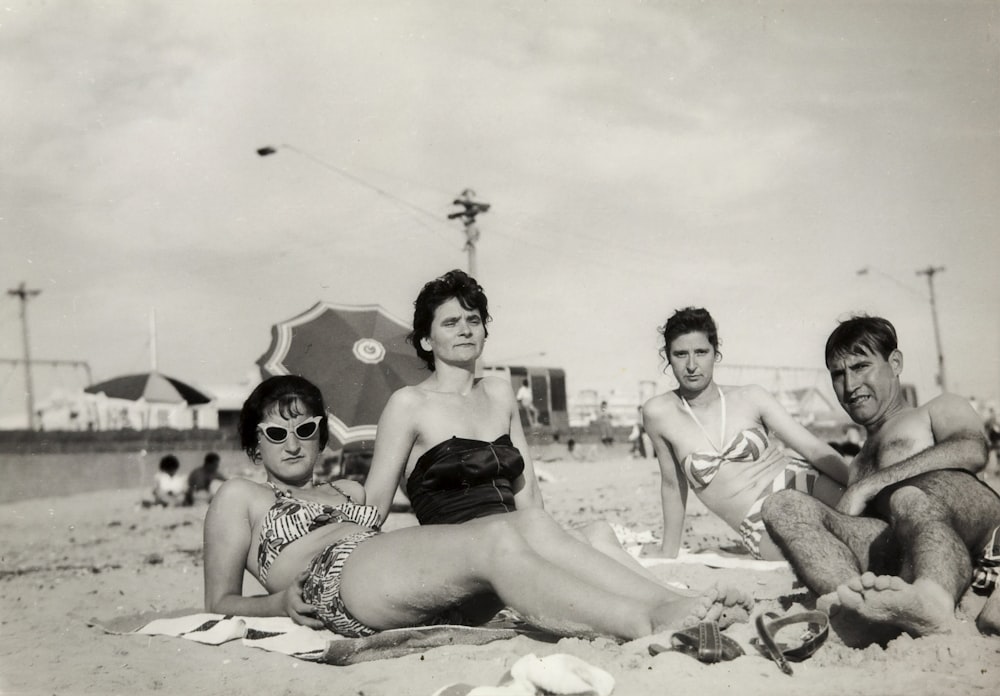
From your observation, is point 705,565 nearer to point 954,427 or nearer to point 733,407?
point 733,407

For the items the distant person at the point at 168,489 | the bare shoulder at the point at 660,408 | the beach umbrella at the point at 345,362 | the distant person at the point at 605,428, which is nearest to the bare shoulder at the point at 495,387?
the bare shoulder at the point at 660,408

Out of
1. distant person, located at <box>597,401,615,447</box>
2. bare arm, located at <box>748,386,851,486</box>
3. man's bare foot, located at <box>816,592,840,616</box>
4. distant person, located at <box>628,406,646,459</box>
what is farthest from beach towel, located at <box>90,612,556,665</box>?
distant person, located at <box>597,401,615,447</box>

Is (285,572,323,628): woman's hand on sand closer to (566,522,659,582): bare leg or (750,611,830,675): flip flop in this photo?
(566,522,659,582): bare leg

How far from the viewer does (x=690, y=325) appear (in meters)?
4.34

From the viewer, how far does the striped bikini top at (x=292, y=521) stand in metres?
3.05

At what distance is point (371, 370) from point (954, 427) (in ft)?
14.8

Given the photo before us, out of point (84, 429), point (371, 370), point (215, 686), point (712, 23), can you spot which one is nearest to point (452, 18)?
point (712, 23)

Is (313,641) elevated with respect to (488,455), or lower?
lower

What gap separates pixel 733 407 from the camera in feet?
14.4

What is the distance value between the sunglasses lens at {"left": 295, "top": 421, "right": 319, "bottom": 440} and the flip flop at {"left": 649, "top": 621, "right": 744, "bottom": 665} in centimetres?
170

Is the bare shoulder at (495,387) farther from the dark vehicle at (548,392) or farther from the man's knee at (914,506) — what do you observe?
the dark vehicle at (548,392)

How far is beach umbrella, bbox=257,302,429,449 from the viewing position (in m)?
6.46

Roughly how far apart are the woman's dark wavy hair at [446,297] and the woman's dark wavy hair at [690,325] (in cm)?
122

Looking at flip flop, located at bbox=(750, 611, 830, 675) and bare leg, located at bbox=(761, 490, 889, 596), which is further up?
bare leg, located at bbox=(761, 490, 889, 596)
